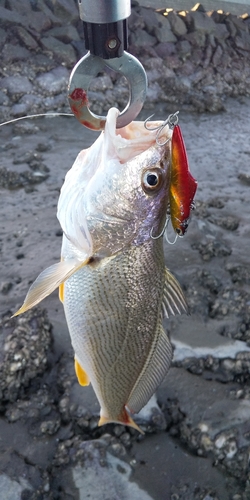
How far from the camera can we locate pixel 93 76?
1.55 metres

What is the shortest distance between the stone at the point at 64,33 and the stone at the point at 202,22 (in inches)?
95.8

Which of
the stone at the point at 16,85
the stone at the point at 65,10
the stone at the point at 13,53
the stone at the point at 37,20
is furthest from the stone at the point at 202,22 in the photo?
the stone at the point at 16,85

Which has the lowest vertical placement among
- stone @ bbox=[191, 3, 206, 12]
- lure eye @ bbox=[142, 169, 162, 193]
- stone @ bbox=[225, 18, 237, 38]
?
stone @ bbox=[225, 18, 237, 38]

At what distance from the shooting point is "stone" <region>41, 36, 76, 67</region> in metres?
7.66

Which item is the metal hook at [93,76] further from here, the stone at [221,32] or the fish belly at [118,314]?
the stone at [221,32]

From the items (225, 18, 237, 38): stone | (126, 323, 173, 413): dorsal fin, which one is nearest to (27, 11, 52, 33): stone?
(225, 18, 237, 38): stone

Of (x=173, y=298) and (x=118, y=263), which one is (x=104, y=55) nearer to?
(x=118, y=263)

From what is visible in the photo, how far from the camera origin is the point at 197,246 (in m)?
4.40

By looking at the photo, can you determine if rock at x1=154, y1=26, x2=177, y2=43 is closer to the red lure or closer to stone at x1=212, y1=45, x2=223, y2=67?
stone at x1=212, y1=45, x2=223, y2=67

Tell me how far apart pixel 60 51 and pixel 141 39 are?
1.54m

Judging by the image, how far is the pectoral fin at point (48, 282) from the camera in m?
1.76

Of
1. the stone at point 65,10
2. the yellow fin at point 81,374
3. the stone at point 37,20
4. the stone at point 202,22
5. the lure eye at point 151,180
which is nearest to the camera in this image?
the lure eye at point 151,180

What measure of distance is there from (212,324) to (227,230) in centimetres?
142

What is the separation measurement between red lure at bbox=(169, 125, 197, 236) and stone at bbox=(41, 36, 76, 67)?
6671mm
